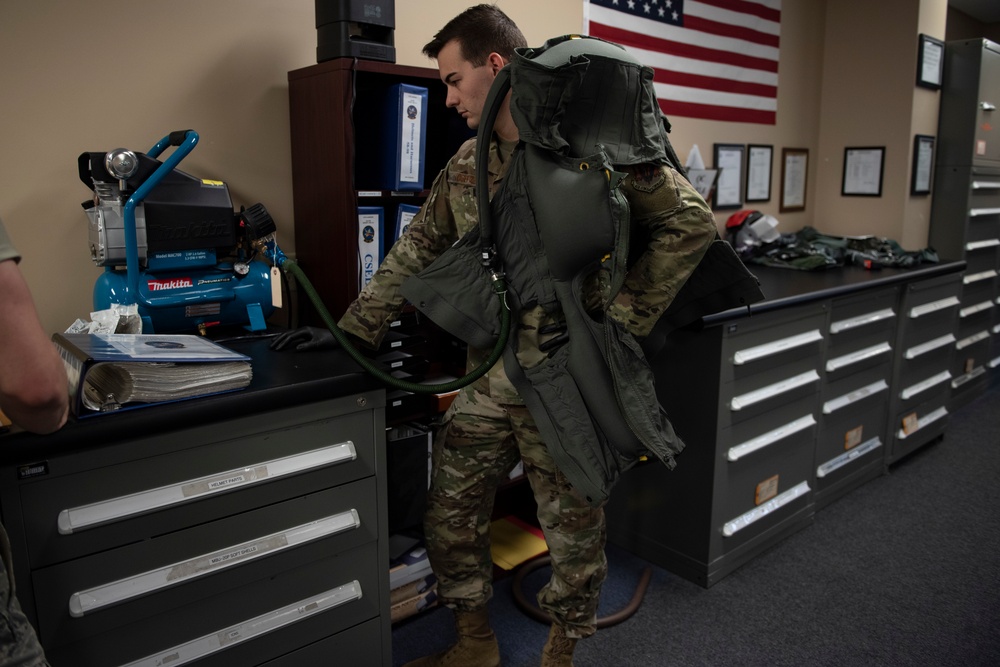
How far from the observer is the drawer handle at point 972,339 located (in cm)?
411

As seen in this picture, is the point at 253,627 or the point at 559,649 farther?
the point at 559,649

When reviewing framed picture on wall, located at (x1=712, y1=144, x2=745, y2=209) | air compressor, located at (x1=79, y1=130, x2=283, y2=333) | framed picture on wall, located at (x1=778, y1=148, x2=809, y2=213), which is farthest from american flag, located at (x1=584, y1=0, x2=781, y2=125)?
air compressor, located at (x1=79, y1=130, x2=283, y2=333)

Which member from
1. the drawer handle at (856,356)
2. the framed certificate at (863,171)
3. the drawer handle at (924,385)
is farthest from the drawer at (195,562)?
the framed certificate at (863,171)

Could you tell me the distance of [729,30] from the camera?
357 cm

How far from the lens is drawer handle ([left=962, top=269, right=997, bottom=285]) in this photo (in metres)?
4.13

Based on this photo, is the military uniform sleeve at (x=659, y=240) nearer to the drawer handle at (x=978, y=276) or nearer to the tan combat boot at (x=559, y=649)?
the tan combat boot at (x=559, y=649)

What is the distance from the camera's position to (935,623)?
2.26 metres

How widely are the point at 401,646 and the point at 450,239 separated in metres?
1.17

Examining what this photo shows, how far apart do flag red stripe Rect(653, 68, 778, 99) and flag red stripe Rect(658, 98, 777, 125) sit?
8 cm

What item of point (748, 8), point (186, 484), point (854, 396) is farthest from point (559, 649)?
point (748, 8)

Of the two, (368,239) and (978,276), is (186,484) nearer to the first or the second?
(368,239)

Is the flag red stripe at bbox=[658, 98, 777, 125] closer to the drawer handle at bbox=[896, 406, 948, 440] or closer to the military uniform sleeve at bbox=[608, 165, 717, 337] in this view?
the drawer handle at bbox=[896, 406, 948, 440]

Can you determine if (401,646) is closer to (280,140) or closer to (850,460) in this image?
(280,140)

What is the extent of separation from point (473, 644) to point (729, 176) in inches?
104
